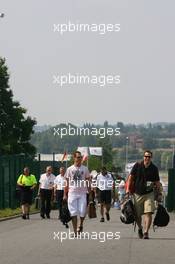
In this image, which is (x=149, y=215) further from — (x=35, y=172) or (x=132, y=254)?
(x=35, y=172)

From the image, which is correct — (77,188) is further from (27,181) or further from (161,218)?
(27,181)

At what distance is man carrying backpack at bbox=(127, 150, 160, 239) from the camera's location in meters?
16.5

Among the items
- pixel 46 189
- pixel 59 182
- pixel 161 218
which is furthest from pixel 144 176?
pixel 46 189

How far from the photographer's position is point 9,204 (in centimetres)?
3512

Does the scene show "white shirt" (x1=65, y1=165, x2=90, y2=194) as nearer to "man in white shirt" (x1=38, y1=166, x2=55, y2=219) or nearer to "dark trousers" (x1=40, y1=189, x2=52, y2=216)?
"man in white shirt" (x1=38, y1=166, x2=55, y2=219)

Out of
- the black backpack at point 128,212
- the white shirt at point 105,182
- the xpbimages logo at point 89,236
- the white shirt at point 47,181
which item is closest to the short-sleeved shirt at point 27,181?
the white shirt at point 47,181

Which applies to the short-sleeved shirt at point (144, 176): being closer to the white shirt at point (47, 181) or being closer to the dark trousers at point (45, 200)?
the white shirt at point (47, 181)

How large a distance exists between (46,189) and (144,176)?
10637 mm

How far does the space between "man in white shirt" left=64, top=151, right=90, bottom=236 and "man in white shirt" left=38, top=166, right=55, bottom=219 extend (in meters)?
8.86

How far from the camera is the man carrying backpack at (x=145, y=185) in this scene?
16.5 m

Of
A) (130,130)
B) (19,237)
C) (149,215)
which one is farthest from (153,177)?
(130,130)

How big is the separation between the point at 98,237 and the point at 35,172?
83.2 feet

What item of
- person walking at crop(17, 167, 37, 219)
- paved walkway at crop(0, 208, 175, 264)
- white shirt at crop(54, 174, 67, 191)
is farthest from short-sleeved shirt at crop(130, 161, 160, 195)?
person walking at crop(17, 167, 37, 219)

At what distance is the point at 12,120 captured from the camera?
209ft
